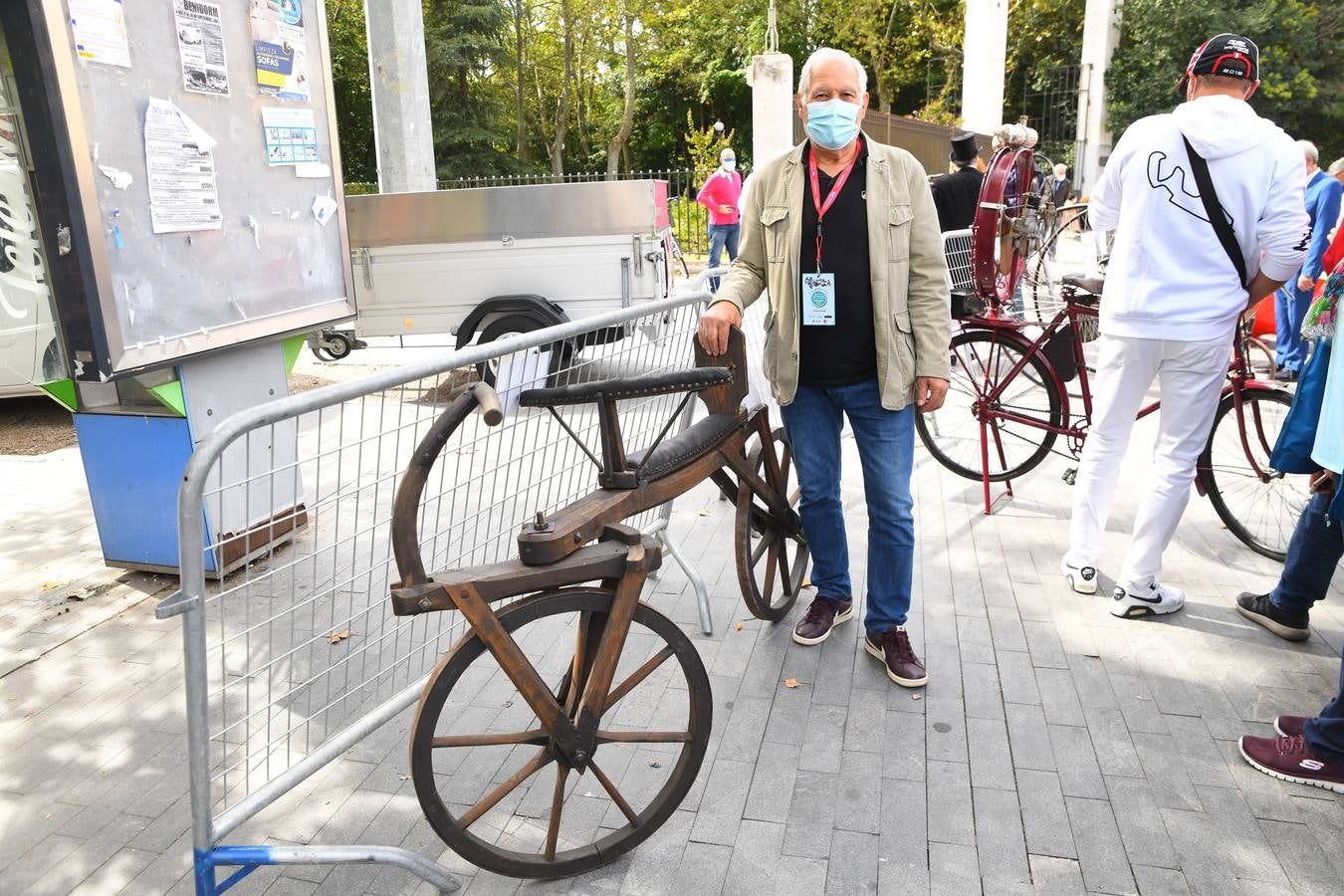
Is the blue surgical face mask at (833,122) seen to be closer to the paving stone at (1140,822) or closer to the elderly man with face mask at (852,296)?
the elderly man with face mask at (852,296)

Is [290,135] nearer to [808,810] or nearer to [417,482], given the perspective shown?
[417,482]

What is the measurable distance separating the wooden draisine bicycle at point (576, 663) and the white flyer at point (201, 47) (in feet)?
8.12

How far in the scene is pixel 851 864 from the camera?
2.63 m

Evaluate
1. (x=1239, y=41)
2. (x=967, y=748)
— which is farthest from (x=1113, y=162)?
(x=967, y=748)

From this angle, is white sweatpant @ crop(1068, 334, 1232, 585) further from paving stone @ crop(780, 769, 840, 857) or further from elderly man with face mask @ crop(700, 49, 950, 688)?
paving stone @ crop(780, 769, 840, 857)

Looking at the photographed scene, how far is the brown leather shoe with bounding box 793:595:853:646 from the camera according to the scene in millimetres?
3828

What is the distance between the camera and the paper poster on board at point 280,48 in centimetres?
443

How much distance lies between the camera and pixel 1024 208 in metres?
8.24

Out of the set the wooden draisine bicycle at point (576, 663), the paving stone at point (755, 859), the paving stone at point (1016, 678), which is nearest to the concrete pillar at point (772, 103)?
the paving stone at point (1016, 678)

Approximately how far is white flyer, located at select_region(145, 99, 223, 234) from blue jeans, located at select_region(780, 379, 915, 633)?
2543 millimetres

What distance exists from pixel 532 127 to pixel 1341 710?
34950 mm

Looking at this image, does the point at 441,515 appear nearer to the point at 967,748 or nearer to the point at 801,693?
the point at 801,693

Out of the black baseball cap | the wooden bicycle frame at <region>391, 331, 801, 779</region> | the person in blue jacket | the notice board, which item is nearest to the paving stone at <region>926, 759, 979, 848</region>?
the wooden bicycle frame at <region>391, 331, 801, 779</region>

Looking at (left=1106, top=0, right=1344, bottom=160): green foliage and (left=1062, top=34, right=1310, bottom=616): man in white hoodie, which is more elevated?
(left=1106, top=0, right=1344, bottom=160): green foliage
